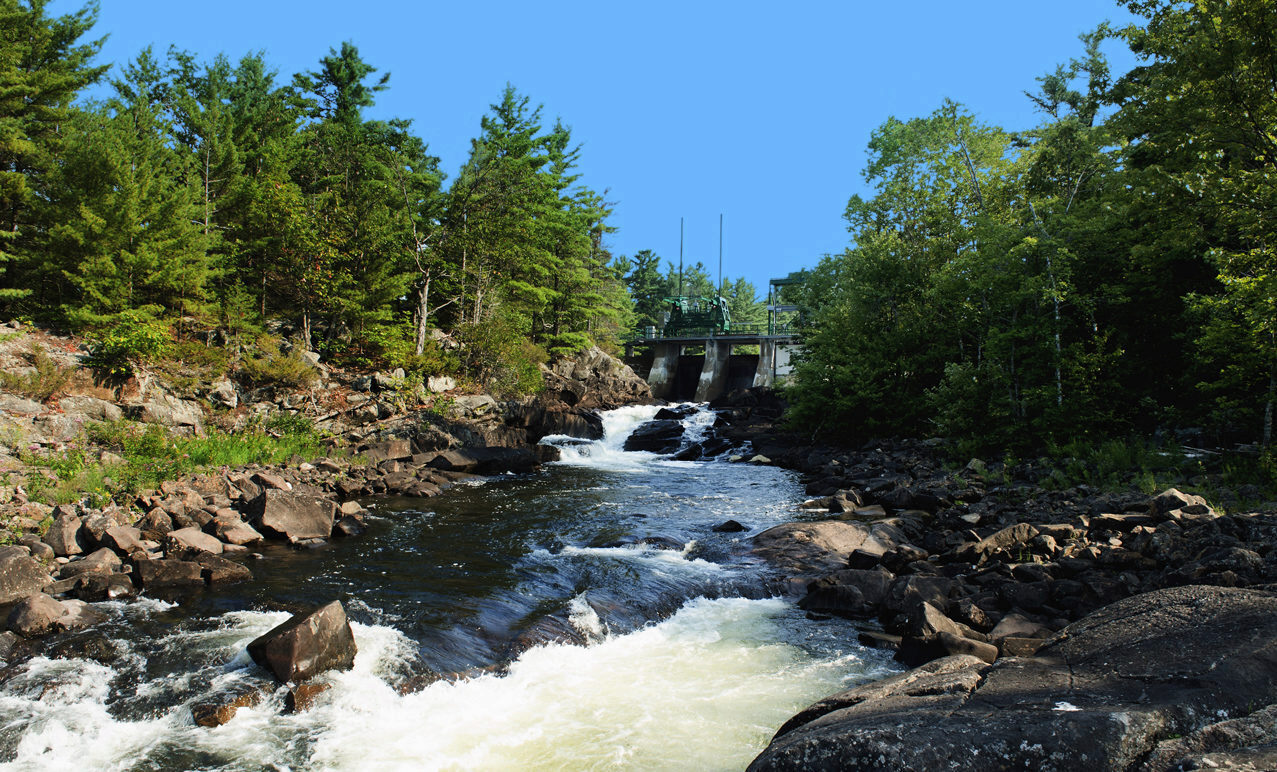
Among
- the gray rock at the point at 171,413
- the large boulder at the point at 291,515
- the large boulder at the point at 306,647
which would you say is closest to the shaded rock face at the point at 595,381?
the gray rock at the point at 171,413

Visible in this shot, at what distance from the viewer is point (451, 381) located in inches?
1015

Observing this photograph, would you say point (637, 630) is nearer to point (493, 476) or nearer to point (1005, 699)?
point (1005, 699)

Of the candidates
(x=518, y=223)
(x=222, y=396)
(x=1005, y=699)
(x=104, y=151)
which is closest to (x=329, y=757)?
(x=1005, y=699)

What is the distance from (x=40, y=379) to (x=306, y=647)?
1397 centimetres

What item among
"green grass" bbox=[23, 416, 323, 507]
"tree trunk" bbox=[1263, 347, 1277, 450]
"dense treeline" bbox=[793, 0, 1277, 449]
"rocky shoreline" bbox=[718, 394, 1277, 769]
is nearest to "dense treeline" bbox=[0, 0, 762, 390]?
"green grass" bbox=[23, 416, 323, 507]

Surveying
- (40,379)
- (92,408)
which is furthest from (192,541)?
(40,379)

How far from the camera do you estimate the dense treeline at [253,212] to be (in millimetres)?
18266

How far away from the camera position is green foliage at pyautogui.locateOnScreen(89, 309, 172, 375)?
639 inches

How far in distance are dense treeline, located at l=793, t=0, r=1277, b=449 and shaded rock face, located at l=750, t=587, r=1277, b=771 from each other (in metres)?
8.87

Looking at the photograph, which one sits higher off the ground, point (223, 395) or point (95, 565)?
point (223, 395)

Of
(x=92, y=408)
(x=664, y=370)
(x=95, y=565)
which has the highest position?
(x=664, y=370)

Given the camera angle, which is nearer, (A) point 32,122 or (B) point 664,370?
(A) point 32,122

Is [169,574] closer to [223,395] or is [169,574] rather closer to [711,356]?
[223,395]

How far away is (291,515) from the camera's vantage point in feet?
38.8
